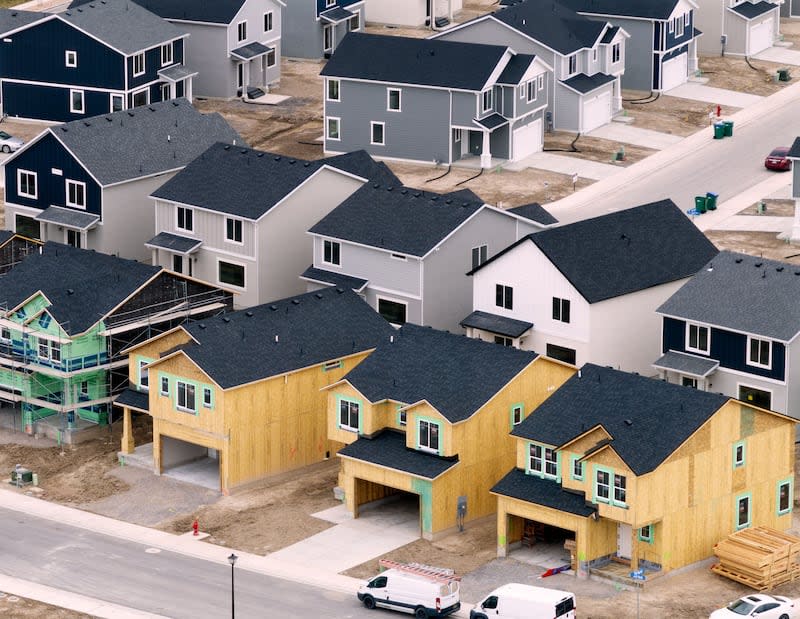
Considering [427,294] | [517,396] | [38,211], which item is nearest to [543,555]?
[517,396]

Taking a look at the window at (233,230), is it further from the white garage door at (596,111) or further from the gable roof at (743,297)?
the white garage door at (596,111)

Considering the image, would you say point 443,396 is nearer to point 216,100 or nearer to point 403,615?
point 403,615

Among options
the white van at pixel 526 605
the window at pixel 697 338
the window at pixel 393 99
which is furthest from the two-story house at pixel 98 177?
the white van at pixel 526 605

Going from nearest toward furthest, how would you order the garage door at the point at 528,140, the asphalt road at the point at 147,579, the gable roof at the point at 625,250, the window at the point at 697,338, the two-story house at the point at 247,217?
the asphalt road at the point at 147,579
the window at the point at 697,338
the gable roof at the point at 625,250
the two-story house at the point at 247,217
the garage door at the point at 528,140

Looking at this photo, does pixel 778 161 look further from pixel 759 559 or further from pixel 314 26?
pixel 759 559

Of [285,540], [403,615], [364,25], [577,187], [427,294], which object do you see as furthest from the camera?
[364,25]

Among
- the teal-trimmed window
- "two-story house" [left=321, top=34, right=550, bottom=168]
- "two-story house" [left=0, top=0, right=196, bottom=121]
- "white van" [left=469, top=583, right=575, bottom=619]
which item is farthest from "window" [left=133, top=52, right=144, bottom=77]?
"white van" [left=469, top=583, right=575, bottom=619]
